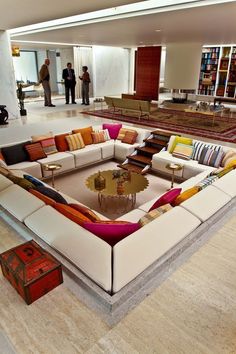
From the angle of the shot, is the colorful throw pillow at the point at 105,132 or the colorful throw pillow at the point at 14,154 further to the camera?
the colorful throw pillow at the point at 105,132

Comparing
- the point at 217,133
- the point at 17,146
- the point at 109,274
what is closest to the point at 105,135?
the point at 17,146

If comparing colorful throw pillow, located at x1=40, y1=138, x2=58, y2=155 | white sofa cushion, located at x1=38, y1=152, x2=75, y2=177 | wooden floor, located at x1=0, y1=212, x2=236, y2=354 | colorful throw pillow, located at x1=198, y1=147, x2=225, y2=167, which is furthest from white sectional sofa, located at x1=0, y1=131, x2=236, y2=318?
colorful throw pillow, located at x1=40, y1=138, x2=58, y2=155

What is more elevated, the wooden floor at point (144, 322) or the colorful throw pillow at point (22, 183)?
the colorful throw pillow at point (22, 183)

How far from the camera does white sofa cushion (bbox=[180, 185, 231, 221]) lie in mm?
2691

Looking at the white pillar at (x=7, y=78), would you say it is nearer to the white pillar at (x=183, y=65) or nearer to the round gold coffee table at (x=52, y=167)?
the round gold coffee table at (x=52, y=167)

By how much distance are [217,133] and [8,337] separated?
704 centimetres

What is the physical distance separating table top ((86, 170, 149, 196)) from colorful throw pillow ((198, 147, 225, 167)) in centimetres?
133

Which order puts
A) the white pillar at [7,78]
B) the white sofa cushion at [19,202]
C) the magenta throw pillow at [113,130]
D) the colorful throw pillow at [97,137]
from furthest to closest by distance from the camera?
the white pillar at [7,78] → the magenta throw pillow at [113,130] → the colorful throw pillow at [97,137] → the white sofa cushion at [19,202]

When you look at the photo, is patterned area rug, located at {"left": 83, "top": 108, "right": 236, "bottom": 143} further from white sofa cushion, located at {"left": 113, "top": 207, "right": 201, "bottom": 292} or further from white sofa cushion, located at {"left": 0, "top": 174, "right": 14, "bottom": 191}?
white sofa cushion, located at {"left": 0, "top": 174, "right": 14, "bottom": 191}

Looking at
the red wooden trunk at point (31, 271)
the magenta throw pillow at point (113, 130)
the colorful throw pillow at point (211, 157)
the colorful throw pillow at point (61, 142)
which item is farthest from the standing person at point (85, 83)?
the red wooden trunk at point (31, 271)

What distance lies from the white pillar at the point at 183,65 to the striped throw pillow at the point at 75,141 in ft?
27.3

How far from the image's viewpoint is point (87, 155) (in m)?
5.58

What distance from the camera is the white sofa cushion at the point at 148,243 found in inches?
78.4

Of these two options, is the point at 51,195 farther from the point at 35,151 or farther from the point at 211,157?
the point at 211,157
